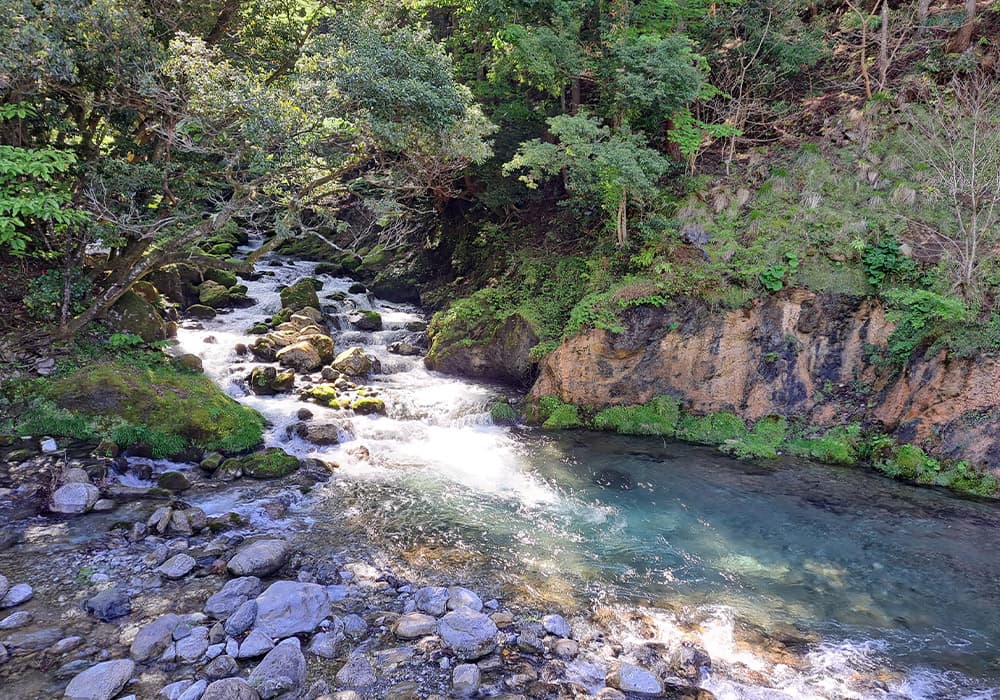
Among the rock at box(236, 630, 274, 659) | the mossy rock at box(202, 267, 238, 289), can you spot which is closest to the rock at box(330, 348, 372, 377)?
the mossy rock at box(202, 267, 238, 289)

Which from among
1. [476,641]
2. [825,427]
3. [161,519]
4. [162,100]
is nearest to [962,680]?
[476,641]

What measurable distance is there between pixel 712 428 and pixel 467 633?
29.9 ft

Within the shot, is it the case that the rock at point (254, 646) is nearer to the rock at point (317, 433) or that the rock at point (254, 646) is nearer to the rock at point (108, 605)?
the rock at point (108, 605)

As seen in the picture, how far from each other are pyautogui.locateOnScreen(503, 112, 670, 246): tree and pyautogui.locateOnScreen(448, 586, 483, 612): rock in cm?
1015

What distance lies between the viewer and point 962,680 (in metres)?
5.95

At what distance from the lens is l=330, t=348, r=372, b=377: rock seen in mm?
16188

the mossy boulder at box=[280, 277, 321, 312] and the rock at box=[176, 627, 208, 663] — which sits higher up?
the mossy boulder at box=[280, 277, 321, 312]

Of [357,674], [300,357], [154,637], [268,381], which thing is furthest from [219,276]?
[357,674]

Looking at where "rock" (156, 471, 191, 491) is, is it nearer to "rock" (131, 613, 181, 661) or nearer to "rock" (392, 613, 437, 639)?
"rock" (131, 613, 181, 661)

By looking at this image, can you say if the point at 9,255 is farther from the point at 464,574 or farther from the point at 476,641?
the point at 476,641

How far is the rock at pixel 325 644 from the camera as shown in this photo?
5.86 metres

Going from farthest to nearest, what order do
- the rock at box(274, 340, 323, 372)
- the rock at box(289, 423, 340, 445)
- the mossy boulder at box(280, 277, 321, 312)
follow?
1. the mossy boulder at box(280, 277, 321, 312)
2. the rock at box(274, 340, 323, 372)
3. the rock at box(289, 423, 340, 445)

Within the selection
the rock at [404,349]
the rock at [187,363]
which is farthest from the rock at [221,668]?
the rock at [404,349]

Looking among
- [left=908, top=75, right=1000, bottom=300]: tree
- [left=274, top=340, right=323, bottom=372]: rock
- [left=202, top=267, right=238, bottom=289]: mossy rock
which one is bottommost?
[left=274, top=340, right=323, bottom=372]: rock
